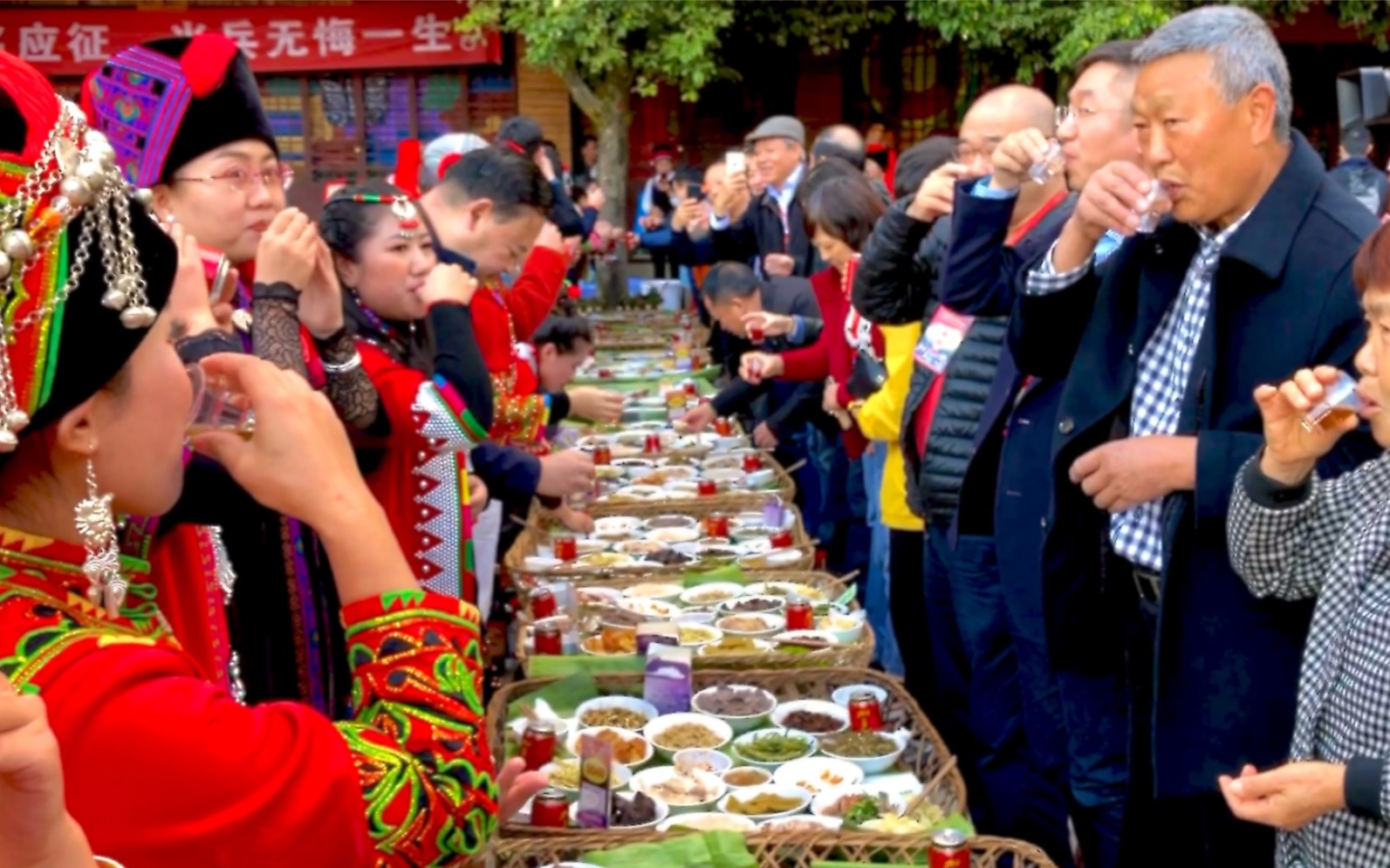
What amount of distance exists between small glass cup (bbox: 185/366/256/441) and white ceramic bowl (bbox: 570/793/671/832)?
3.68 ft

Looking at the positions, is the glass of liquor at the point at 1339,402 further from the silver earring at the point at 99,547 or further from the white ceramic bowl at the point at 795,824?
the silver earring at the point at 99,547

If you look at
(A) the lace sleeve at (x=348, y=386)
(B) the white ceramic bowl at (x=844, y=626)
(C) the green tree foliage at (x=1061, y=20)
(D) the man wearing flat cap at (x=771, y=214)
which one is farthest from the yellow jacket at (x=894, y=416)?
(C) the green tree foliage at (x=1061, y=20)

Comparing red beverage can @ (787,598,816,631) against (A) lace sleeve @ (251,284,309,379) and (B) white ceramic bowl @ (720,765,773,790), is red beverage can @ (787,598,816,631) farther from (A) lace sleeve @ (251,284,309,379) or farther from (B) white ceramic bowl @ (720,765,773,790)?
(A) lace sleeve @ (251,284,309,379)

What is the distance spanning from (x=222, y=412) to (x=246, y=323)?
890 mm

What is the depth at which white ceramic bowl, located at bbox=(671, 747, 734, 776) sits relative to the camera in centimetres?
270

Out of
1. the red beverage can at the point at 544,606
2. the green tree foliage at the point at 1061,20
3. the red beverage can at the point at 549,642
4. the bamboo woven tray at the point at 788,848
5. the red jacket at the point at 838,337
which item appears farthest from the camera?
the green tree foliage at the point at 1061,20

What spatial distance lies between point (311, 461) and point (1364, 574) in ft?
4.49

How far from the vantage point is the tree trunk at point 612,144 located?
12555 millimetres

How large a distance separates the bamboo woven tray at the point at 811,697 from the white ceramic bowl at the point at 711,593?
27.5 inches

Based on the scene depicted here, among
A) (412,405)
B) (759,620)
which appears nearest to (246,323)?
(412,405)

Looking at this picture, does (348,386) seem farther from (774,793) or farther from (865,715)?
(865,715)

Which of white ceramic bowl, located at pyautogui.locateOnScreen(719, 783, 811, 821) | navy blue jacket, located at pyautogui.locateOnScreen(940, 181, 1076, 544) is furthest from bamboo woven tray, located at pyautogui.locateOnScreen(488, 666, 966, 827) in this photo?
navy blue jacket, located at pyautogui.locateOnScreen(940, 181, 1076, 544)

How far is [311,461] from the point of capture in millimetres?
1338

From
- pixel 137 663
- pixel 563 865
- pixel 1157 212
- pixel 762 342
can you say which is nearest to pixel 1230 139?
pixel 1157 212
